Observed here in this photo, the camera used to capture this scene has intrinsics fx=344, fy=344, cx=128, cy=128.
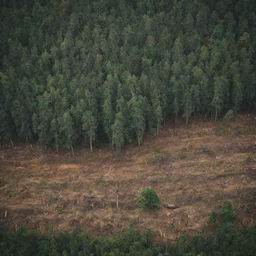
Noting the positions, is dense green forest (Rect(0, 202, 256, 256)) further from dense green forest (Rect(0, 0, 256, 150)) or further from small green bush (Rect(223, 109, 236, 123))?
small green bush (Rect(223, 109, 236, 123))

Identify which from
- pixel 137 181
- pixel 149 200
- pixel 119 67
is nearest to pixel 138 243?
pixel 149 200

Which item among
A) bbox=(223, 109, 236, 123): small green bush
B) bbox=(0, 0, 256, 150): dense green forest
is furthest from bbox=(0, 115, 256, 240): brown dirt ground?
bbox=(0, 0, 256, 150): dense green forest

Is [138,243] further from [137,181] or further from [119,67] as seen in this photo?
[119,67]

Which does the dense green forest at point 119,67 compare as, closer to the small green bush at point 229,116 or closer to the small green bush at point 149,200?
the small green bush at point 229,116

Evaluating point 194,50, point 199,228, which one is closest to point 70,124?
point 199,228

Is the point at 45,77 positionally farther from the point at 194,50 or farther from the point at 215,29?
Answer: the point at 215,29

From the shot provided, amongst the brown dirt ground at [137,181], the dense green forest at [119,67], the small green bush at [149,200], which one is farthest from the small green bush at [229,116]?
the small green bush at [149,200]
